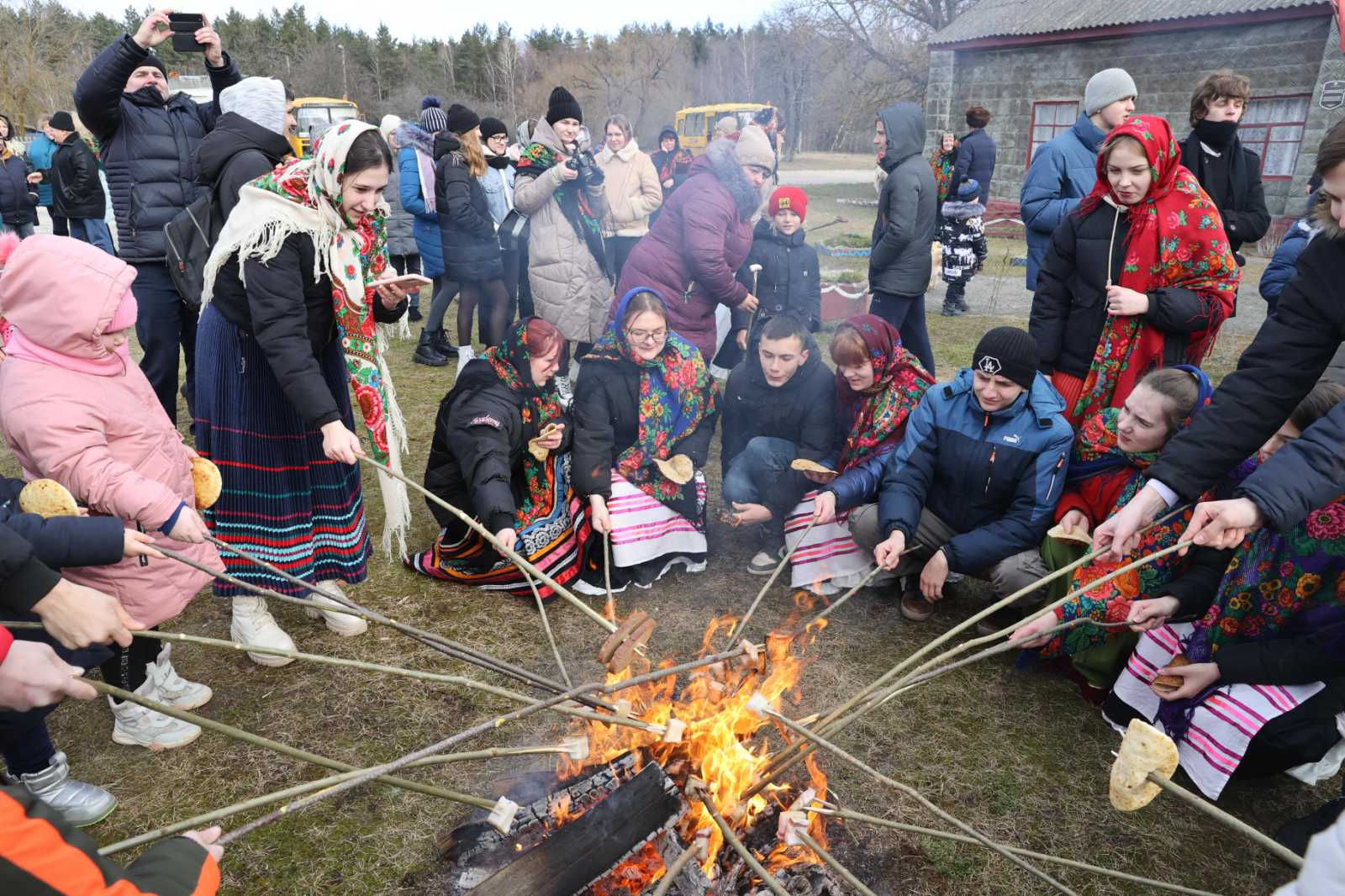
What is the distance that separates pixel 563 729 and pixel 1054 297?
2.96 meters

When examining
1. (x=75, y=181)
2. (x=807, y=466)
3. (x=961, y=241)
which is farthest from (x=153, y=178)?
(x=961, y=241)

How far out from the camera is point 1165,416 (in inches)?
117

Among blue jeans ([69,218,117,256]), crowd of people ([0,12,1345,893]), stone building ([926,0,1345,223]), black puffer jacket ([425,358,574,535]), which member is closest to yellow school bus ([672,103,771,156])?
stone building ([926,0,1345,223])

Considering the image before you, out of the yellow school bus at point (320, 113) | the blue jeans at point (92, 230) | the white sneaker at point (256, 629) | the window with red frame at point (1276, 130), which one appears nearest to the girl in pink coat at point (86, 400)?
the white sneaker at point (256, 629)

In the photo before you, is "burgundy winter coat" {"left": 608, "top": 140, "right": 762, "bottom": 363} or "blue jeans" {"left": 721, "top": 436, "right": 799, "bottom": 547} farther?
"burgundy winter coat" {"left": 608, "top": 140, "right": 762, "bottom": 363}

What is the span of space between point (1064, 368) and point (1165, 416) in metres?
0.95

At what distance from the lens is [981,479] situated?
3543 millimetres

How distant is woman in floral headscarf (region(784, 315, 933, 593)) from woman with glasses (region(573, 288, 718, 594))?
1.89 ft

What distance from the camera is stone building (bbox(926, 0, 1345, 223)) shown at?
1234 cm

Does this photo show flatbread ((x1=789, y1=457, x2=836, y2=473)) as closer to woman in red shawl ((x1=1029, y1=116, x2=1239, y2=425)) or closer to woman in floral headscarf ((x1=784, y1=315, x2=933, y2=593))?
woman in floral headscarf ((x1=784, y1=315, x2=933, y2=593))

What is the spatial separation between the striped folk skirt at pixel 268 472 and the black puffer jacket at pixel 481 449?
450mm

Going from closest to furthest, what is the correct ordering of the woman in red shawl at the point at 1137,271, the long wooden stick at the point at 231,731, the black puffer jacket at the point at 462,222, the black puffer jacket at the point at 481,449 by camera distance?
the long wooden stick at the point at 231,731
the woman in red shawl at the point at 1137,271
the black puffer jacket at the point at 481,449
the black puffer jacket at the point at 462,222

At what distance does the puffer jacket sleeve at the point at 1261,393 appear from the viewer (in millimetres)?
2451

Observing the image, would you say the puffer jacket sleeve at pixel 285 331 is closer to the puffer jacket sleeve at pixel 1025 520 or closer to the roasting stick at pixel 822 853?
the roasting stick at pixel 822 853
